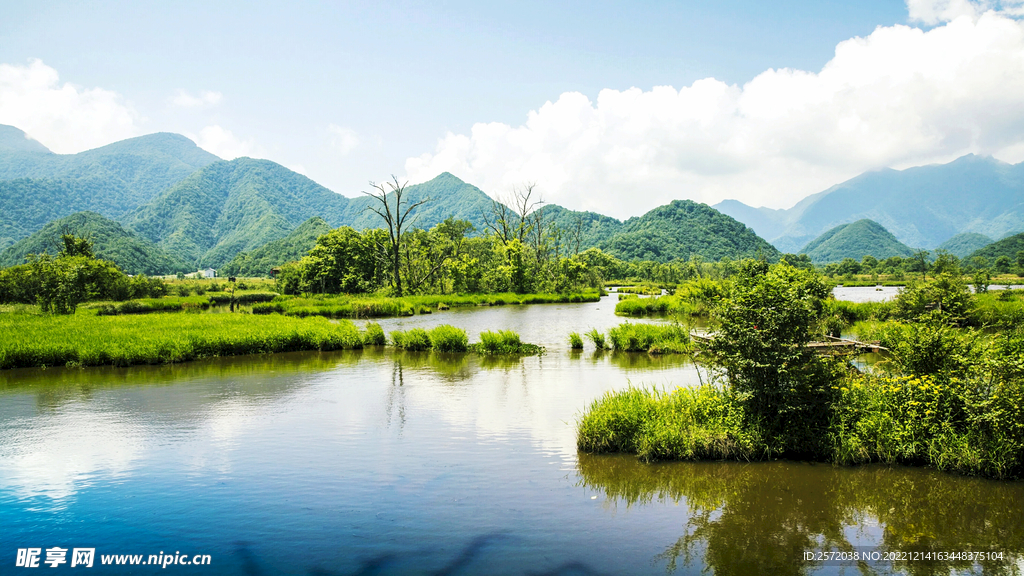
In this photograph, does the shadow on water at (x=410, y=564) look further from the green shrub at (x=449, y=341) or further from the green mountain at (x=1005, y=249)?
the green mountain at (x=1005, y=249)

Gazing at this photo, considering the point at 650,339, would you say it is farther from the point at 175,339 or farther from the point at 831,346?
the point at 175,339

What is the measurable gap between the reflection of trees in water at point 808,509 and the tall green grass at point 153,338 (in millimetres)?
19455

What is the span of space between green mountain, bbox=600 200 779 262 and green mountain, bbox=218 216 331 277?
9312cm

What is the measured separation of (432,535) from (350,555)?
107cm

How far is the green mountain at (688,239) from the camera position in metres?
168

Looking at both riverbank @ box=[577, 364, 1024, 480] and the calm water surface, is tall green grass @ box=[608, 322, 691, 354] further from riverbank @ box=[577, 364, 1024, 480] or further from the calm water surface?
riverbank @ box=[577, 364, 1024, 480]

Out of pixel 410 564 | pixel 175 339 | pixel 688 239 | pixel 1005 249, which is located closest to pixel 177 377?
pixel 175 339

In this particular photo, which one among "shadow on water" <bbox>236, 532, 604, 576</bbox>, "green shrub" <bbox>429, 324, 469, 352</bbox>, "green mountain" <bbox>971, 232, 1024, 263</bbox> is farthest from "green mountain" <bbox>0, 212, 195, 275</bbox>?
"green mountain" <bbox>971, 232, 1024, 263</bbox>

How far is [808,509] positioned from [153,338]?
24.6m

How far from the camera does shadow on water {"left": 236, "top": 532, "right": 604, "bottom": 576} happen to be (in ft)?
19.8

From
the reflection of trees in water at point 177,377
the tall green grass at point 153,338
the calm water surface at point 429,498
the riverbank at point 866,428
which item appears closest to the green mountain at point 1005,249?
the riverbank at point 866,428

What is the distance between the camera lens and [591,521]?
734 cm

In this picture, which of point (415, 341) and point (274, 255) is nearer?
point (415, 341)

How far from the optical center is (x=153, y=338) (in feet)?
72.7
